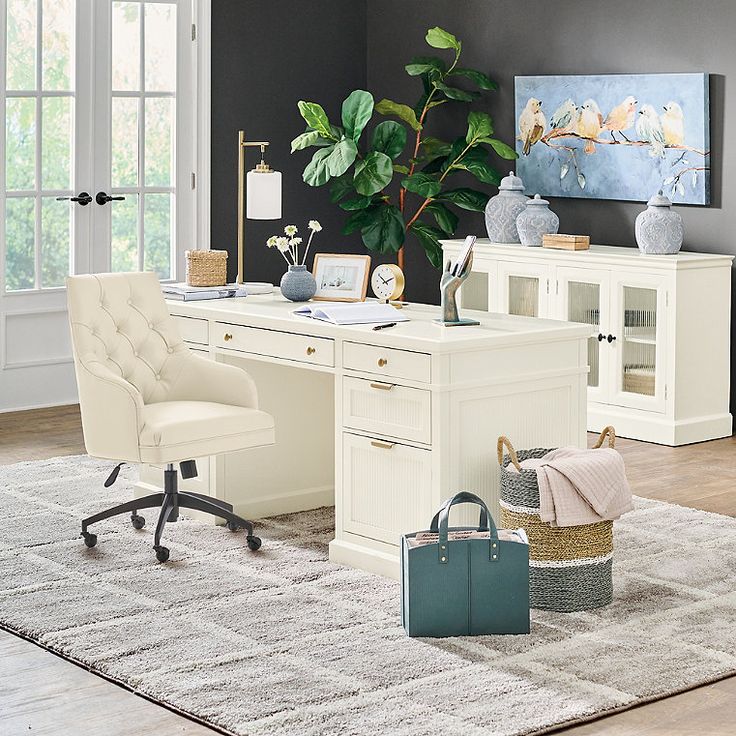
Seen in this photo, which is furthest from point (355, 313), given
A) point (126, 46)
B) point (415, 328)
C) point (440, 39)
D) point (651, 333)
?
point (440, 39)

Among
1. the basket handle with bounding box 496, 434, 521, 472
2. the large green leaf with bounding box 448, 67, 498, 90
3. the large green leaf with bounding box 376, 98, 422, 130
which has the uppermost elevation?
the large green leaf with bounding box 448, 67, 498, 90

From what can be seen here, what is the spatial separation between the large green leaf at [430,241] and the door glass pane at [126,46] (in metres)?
1.73

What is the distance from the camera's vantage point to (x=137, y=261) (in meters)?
7.45

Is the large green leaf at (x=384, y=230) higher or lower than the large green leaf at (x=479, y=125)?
lower

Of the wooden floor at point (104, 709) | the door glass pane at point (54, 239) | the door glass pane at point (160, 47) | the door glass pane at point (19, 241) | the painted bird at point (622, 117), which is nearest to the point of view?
the wooden floor at point (104, 709)

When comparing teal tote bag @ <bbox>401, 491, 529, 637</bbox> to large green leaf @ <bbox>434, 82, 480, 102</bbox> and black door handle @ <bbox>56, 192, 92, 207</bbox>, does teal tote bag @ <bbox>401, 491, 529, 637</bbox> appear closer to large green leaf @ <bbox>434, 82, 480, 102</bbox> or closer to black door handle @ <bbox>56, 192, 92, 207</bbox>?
black door handle @ <bbox>56, 192, 92, 207</bbox>

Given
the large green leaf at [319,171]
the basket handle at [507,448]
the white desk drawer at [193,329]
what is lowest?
the basket handle at [507,448]

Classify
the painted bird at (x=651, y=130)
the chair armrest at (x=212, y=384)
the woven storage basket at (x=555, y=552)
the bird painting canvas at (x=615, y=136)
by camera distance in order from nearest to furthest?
the woven storage basket at (x=555, y=552) → the chair armrest at (x=212, y=384) → the bird painting canvas at (x=615, y=136) → the painted bird at (x=651, y=130)

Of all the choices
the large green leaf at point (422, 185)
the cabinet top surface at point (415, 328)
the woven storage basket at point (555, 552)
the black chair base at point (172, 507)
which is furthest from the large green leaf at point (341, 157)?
the woven storage basket at point (555, 552)

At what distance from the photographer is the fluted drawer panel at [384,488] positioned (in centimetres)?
405

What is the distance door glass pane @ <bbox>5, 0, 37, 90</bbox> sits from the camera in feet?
22.6

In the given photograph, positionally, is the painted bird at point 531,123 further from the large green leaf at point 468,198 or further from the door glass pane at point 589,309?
the door glass pane at point 589,309

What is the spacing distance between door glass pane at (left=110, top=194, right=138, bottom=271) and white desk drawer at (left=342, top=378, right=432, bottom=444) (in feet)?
11.1

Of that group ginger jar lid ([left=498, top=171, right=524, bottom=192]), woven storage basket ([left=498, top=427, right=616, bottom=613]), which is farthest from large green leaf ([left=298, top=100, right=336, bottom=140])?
woven storage basket ([left=498, top=427, right=616, bottom=613])
